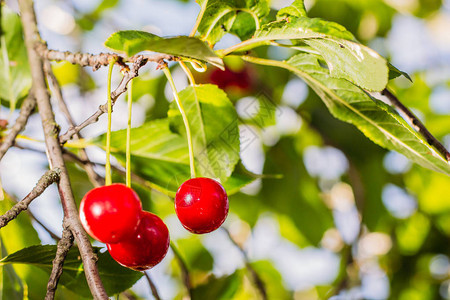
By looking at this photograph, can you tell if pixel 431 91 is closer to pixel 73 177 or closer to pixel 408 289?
pixel 408 289

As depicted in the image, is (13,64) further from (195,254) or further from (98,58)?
(195,254)

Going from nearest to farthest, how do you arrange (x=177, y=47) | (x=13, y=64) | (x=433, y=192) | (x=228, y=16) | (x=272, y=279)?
(x=177, y=47) → (x=228, y=16) → (x=13, y=64) → (x=433, y=192) → (x=272, y=279)

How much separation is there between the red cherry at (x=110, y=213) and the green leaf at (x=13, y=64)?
999mm

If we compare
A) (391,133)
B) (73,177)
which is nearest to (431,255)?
(391,133)

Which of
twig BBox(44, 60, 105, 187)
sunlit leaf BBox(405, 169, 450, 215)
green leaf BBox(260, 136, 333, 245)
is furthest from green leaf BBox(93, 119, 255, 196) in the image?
sunlit leaf BBox(405, 169, 450, 215)

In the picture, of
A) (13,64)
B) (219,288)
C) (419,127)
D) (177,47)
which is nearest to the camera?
(177,47)

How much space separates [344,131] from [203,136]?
3.57 feet

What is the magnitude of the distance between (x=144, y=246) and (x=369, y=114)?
2.09 feet

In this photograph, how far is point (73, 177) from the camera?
→ 2102 mm

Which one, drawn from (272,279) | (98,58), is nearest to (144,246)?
(98,58)

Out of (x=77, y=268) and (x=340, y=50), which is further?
(x=77, y=268)

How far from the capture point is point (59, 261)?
892mm

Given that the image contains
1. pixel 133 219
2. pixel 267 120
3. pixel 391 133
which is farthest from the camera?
pixel 267 120

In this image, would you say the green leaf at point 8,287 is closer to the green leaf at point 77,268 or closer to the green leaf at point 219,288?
the green leaf at point 77,268
